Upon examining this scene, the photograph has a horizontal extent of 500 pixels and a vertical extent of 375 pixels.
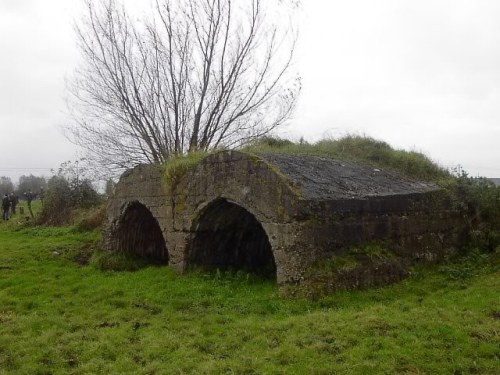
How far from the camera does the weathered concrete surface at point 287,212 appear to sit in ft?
28.6

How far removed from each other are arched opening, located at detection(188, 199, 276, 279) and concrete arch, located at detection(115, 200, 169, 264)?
2439 millimetres

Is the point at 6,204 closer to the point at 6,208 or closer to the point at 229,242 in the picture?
the point at 6,208

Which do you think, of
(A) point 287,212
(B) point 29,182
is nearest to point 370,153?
(A) point 287,212

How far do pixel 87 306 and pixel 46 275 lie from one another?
313cm

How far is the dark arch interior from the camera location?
13.6 meters

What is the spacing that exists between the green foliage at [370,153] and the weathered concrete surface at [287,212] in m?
1.05

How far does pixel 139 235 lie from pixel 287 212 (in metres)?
6.43

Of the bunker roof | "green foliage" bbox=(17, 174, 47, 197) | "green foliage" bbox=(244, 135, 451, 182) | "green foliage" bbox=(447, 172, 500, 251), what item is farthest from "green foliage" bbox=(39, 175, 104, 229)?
"green foliage" bbox=(17, 174, 47, 197)

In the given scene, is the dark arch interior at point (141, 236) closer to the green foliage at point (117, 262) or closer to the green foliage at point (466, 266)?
the green foliage at point (117, 262)

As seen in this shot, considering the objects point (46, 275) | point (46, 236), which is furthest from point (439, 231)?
point (46, 236)

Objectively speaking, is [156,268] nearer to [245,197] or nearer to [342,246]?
[245,197]

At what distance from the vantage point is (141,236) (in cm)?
1401

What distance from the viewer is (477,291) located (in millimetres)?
8523

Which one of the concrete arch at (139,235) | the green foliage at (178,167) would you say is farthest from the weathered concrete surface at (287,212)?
the concrete arch at (139,235)
